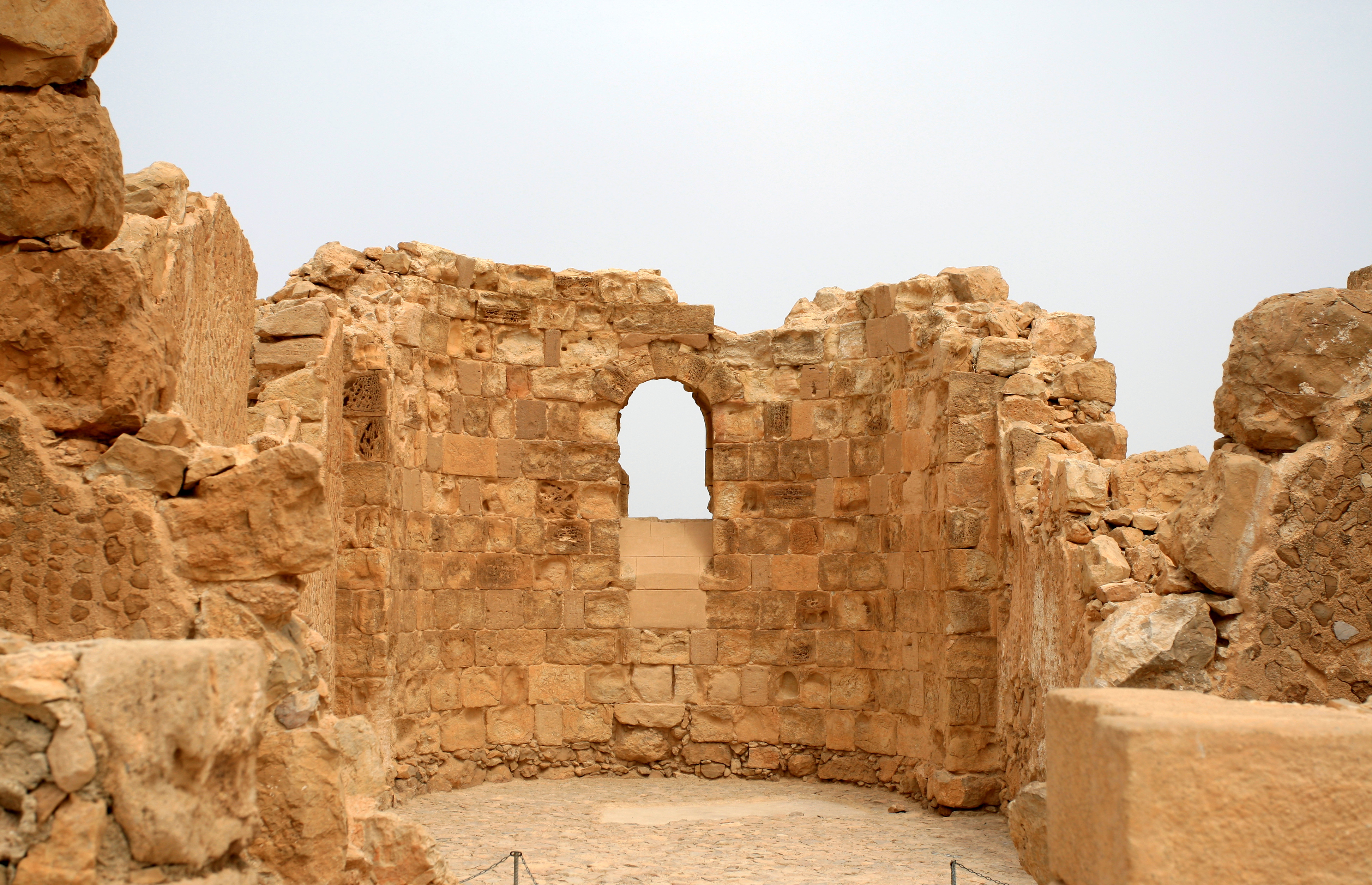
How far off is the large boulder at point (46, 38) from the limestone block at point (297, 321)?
4.71 metres

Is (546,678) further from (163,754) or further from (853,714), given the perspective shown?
(163,754)

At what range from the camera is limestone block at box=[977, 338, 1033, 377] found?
8.70 meters

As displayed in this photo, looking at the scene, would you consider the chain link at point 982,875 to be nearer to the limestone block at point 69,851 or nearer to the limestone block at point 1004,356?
the limestone block at point 1004,356

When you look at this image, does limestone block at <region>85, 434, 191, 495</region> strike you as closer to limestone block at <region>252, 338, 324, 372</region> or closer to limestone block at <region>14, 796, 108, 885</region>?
limestone block at <region>14, 796, 108, 885</region>

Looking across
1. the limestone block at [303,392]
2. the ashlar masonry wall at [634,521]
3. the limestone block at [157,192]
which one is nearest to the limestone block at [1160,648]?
the ashlar masonry wall at [634,521]

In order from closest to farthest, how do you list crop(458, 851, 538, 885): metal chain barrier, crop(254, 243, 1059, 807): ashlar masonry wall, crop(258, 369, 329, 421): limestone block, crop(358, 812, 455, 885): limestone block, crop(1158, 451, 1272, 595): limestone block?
crop(358, 812, 455, 885): limestone block < crop(1158, 451, 1272, 595): limestone block < crop(458, 851, 538, 885): metal chain barrier < crop(258, 369, 329, 421): limestone block < crop(254, 243, 1059, 807): ashlar masonry wall

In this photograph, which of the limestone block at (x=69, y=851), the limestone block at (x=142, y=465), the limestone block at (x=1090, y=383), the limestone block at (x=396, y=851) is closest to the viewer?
the limestone block at (x=69, y=851)

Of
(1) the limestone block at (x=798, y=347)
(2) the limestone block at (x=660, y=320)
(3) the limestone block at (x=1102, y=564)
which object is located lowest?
(3) the limestone block at (x=1102, y=564)

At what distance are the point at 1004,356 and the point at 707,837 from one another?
404 centimetres

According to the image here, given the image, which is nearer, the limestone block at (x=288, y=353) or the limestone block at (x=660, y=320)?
the limestone block at (x=288, y=353)

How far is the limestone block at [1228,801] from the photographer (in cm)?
235

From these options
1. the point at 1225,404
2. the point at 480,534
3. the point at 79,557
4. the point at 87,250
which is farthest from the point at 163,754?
the point at 480,534

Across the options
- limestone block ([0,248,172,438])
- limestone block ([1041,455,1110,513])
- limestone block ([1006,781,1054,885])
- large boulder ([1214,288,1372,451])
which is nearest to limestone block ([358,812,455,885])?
limestone block ([0,248,172,438])

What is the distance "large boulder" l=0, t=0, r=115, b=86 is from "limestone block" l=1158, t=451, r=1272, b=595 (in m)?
4.69
